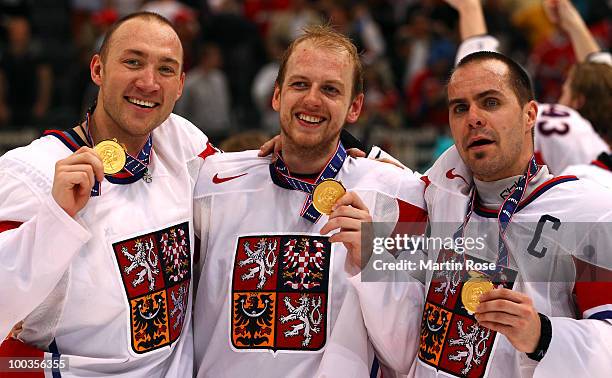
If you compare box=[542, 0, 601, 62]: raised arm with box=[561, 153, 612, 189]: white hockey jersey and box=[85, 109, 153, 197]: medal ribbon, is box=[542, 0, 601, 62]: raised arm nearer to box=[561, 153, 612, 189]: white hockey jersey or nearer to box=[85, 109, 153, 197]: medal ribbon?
box=[561, 153, 612, 189]: white hockey jersey

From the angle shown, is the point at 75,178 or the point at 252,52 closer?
the point at 75,178

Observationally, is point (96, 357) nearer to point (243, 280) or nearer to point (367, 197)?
point (243, 280)

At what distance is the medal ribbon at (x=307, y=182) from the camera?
166 inches

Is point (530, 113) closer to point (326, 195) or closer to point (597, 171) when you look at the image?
point (326, 195)

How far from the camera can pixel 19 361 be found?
12.8 feet

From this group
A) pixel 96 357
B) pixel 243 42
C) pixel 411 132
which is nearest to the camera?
pixel 96 357

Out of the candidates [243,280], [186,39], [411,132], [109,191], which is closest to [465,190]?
[243,280]

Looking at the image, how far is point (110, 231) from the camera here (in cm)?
402

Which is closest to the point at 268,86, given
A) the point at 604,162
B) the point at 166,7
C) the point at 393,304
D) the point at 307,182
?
the point at 166,7

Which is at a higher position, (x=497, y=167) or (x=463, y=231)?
(x=497, y=167)

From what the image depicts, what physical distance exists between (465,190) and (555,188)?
39cm

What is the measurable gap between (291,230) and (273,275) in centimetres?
23

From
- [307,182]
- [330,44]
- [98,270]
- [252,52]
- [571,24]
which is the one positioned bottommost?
[98,270]

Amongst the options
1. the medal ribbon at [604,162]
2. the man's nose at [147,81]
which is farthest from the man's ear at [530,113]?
the man's nose at [147,81]
